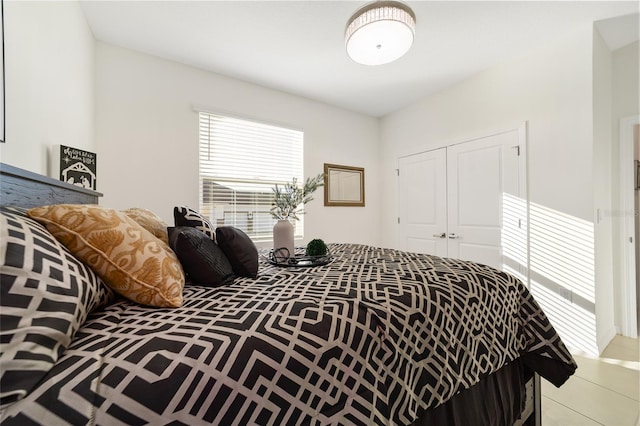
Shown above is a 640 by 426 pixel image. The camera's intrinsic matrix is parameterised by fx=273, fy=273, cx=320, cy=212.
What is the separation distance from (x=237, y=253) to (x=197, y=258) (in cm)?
22

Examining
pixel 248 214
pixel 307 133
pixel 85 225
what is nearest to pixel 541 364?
pixel 85 225

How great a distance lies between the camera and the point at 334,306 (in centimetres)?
90

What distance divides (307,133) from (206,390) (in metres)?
3.54

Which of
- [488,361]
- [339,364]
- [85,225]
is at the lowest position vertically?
[488,361]

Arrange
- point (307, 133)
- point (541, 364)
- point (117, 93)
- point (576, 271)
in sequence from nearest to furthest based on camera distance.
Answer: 1. point (541, 364)
2. point (576, 271)
3. point (117, 93)
4. point (307, 133)

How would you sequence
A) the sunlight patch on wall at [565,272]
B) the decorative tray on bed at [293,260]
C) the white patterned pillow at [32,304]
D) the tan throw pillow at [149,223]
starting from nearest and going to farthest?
the white patterned pillow at [32,304] → the tan throw pillow at [149,223] → the decorative tray on bed at [293,260] → the sunlight patch on wall at [565,272]

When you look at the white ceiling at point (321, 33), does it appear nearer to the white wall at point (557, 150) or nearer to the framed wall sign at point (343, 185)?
the white wall at point (557, 150)

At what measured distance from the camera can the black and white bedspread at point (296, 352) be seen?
56cm

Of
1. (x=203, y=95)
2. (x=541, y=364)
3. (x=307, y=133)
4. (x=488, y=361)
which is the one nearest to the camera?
(x=488, y=361)

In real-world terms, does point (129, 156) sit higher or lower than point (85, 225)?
higher

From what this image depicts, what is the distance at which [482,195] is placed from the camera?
3.15 metres

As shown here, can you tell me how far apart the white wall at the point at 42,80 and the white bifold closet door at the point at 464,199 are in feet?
12.2

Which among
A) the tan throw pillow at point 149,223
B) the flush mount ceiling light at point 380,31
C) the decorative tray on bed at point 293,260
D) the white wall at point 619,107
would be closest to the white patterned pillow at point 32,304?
the tan throw pillow at point 149,223

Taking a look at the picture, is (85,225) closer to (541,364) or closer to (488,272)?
(488,272)
